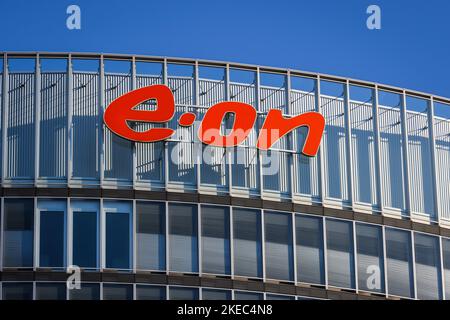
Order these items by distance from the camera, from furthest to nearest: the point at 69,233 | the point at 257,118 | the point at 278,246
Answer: the point at 257,118 → the point at 278,246 → the point at 69,233

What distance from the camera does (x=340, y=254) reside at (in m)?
55.8

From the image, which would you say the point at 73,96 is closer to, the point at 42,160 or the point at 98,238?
the point at 42,160

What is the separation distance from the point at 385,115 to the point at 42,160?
16.5 metres

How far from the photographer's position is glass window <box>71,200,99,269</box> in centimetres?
5284

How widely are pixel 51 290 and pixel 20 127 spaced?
7502mm

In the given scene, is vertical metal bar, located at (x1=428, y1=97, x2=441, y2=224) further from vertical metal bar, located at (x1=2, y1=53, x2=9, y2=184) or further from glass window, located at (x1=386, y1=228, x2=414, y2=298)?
vertical metal bar, located at (x1=2, y1=53, x2=9, y2=184)

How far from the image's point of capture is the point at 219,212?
54.8m

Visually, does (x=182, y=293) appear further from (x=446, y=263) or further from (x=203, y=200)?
(x=446, y=263)

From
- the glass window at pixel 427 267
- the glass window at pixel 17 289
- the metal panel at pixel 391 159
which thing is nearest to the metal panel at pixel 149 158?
the glass window at pixel 17 289

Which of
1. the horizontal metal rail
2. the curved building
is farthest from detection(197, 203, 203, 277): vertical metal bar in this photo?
the horizontal metal rail

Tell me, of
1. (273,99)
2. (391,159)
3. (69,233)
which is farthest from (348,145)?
(69,233)

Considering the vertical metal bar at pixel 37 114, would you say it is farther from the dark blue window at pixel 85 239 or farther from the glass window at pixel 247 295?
the glass window at pixel 247 295

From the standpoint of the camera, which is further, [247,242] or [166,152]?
[166,152]

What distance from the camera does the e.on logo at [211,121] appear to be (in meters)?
54.9
